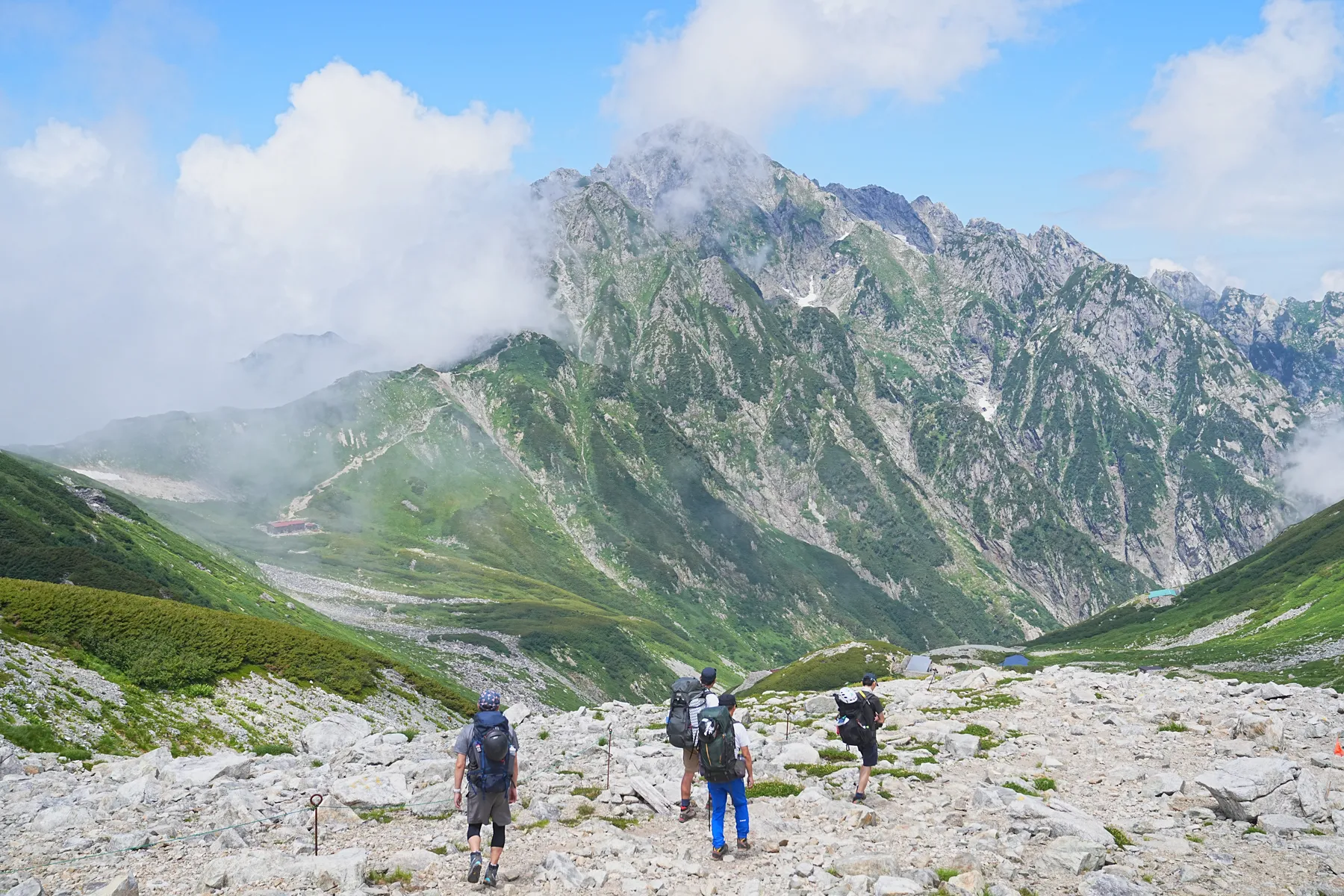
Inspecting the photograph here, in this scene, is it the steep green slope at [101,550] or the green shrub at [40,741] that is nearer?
the green shrub at [40,741]

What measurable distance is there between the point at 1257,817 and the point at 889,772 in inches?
379

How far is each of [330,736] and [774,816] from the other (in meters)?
20.9

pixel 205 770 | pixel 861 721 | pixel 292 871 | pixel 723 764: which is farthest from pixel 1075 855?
pixel 205 770

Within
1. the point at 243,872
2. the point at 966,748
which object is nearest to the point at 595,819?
the point at 243,872

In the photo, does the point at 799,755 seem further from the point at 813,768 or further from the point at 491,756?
the point at 491,756

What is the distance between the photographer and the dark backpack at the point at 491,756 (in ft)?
58.2

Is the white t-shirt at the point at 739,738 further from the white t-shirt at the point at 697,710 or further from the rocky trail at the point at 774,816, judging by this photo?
the rocky trail at the point at 774,816

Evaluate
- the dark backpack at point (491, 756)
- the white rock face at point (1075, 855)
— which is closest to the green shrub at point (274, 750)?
the dark backpack at point (491, 756)

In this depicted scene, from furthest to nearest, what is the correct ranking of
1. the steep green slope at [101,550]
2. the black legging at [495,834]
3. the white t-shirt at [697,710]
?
the steep green slope at [101,550] → the white t-shirt at [697,710] → the black legging at [495,834]

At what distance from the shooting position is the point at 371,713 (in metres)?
59.5

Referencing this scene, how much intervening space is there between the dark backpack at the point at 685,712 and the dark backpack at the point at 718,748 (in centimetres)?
26

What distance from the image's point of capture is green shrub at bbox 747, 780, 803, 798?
2427 centimetres

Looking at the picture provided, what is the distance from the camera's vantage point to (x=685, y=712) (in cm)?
1991

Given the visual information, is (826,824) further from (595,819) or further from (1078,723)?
(1078,723)
